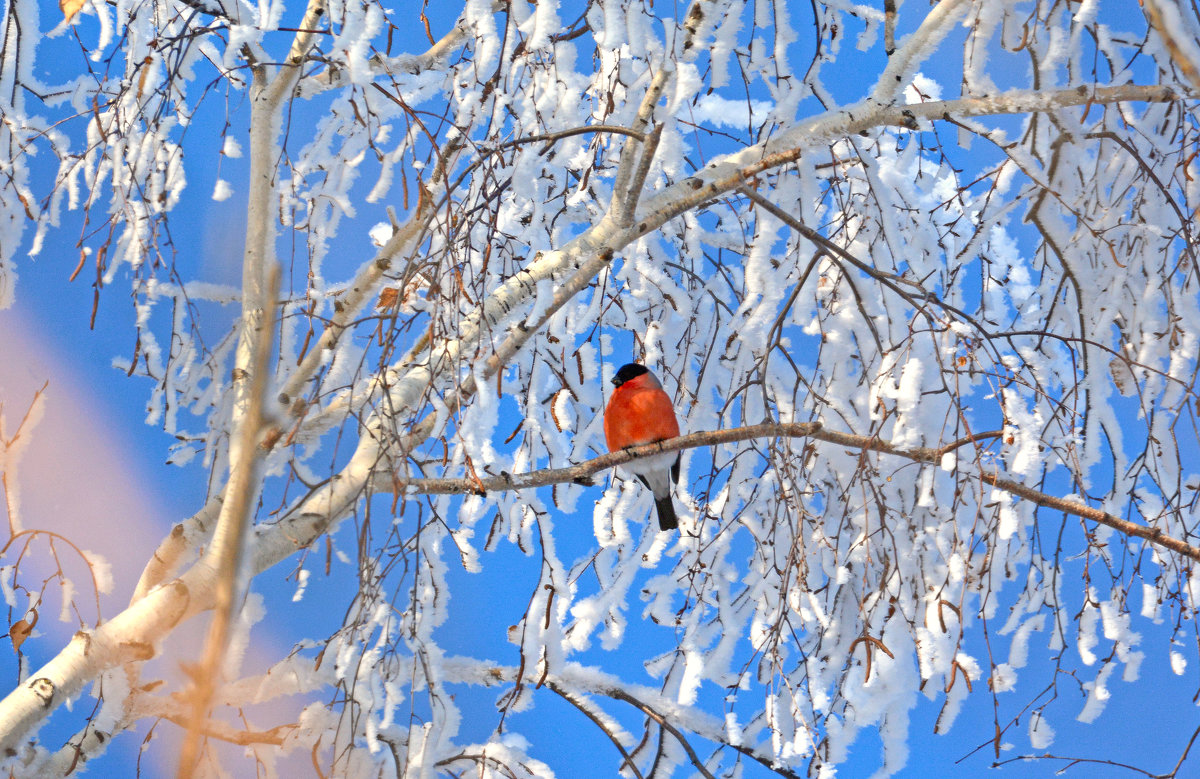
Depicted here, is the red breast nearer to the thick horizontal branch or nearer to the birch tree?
the birch tree

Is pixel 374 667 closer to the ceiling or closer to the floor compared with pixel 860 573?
closer to the floor

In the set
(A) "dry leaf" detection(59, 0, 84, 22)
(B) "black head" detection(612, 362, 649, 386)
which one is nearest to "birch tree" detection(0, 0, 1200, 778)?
(A) "dry leaf" detection(59, 0, 84, 22)

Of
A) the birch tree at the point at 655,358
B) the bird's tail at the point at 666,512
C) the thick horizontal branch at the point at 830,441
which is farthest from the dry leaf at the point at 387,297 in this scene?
the bird's tail at the point at 666,512

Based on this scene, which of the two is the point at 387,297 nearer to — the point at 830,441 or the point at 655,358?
the point at 655,358

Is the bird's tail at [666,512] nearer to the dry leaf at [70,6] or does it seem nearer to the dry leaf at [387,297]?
the dry leaf at [387,297]

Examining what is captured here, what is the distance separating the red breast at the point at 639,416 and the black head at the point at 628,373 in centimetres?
13

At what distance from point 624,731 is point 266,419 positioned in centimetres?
130

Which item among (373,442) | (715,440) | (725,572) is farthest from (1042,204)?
(373,442)

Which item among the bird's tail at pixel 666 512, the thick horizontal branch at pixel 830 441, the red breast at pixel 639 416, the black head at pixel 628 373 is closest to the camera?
the thick horizontal branch at pixel 830 441

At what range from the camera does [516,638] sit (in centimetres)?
116

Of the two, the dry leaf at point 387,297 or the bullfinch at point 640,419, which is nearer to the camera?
the dry leaf at point 387,297

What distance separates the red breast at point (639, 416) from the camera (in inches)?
66.1

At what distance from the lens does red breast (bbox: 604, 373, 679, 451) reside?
66.1 inches

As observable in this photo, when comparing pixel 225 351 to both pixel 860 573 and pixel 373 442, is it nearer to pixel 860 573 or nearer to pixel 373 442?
pixel 373 442
